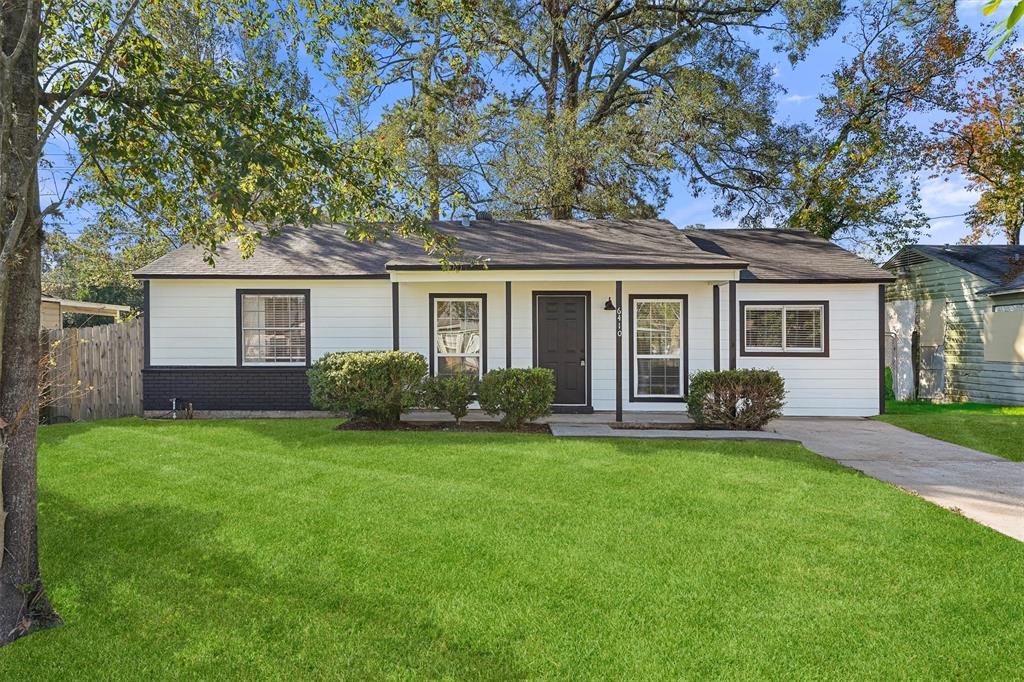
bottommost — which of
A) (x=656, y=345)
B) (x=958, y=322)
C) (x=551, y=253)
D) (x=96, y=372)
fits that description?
(x=96, y=372)

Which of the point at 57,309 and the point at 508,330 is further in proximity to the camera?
the point at 57,309

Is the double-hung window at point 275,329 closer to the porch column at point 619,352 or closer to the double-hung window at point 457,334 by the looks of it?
the double-hung window at point 457,334

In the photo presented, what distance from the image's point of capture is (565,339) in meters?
10.5

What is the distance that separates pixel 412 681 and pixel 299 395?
29.3ft

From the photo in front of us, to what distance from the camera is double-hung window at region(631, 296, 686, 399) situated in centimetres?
1062

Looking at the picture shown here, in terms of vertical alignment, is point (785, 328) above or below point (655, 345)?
above

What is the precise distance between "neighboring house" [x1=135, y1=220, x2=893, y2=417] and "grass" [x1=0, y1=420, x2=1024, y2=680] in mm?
4623

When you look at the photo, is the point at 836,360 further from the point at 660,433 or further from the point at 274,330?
the point at 274,330

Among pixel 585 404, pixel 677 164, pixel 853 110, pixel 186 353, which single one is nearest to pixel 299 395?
pixel 186 353

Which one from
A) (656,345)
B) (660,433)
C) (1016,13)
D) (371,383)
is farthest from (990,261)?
(1016,13)

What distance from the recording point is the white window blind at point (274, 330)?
10.8m

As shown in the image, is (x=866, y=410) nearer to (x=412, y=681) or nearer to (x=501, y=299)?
(x=501, y=299)

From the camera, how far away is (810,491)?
523cm

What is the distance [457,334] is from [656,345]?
3.83 meters
